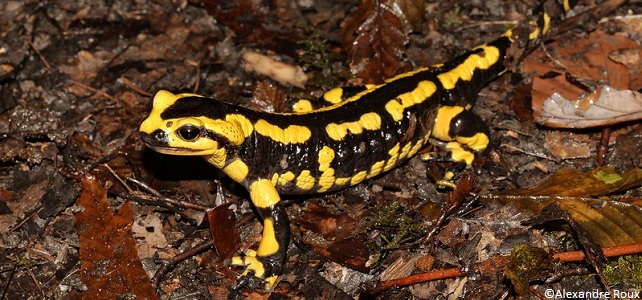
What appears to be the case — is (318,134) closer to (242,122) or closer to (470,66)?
(242,122)

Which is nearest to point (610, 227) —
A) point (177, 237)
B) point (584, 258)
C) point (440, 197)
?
point (584, 258)

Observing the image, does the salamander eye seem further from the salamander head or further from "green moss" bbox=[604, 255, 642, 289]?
"green moss" bbox=[604, 255, 642, 289]

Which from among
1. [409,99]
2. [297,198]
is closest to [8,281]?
[297,198]

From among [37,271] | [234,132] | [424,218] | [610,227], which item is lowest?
[37,271]

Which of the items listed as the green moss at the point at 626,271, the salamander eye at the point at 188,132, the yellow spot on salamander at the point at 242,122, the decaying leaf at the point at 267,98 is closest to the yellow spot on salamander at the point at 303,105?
the decaying leaf at the point at 267,98

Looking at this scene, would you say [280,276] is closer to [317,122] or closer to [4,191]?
[317,122]

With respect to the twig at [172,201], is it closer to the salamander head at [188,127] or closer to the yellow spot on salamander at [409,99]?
the salamander head at [188,127]
